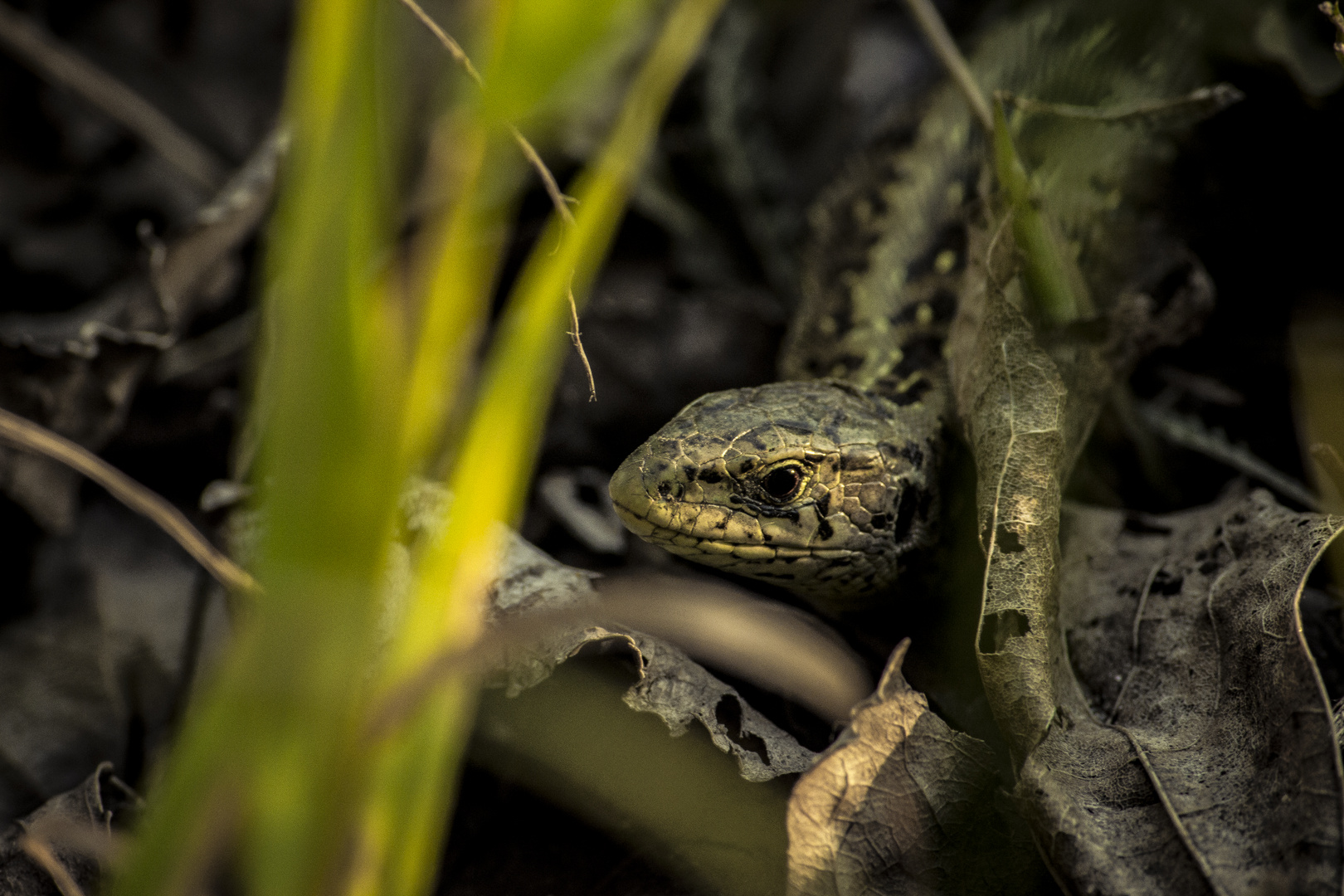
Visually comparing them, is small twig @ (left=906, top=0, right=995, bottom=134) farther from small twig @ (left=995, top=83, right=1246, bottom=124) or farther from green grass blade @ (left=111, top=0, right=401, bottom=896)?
green grass blade @ (left=111, top=0, right=401, bottom=896)

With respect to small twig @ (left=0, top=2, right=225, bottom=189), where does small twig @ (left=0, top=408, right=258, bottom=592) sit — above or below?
below

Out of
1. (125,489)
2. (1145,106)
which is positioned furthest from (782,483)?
(125,489)

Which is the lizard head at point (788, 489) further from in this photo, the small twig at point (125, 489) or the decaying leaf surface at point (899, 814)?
the small twig at point (125, 489)

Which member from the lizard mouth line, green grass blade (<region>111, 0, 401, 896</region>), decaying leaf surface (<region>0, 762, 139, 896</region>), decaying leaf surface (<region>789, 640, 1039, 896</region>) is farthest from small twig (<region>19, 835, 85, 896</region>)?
the lizard mouth line

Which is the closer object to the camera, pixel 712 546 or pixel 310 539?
pixel 310 539

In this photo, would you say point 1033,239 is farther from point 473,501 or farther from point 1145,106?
point 473,501

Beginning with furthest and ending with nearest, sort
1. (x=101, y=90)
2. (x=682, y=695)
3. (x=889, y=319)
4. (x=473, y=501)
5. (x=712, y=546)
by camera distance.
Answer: (x=101, y=90)
(x=889, y=319)
(x=712, y=546)
(x=682, y=695)
(x=473, y=501)

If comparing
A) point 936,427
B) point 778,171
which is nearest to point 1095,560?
point 936,427
